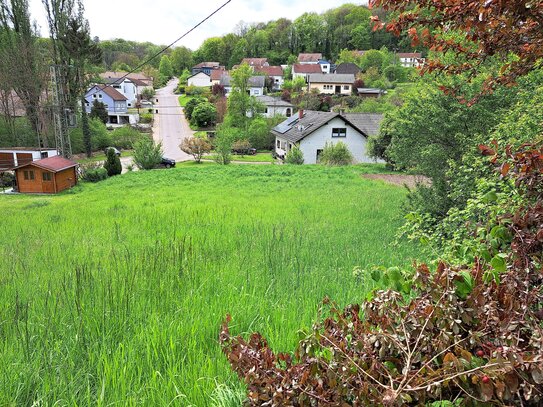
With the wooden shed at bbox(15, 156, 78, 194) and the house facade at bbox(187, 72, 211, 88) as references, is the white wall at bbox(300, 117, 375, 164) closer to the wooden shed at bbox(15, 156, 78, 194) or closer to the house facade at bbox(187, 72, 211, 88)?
the wooden shed at bbox(15, 156, 78, 194)

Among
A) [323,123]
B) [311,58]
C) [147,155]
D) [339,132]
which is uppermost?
[311,58]

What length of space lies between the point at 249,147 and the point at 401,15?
4165 centimetres

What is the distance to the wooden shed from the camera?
22.1 meters

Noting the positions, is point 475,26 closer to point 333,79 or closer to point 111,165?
point 111,165

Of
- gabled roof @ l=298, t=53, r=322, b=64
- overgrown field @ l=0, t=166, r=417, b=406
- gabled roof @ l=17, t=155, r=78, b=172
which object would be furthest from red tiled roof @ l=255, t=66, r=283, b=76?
overgrown field @ l=0, t=166, r=417, b=406

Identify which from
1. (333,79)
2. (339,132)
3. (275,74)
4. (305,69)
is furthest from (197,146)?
(305,69)

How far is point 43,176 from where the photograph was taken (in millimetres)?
22203

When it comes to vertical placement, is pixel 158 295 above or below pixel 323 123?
below

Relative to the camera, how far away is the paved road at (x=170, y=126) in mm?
42719

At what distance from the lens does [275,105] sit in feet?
182

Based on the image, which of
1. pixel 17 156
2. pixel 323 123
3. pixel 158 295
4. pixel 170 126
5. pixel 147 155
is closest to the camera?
pixel 158 295

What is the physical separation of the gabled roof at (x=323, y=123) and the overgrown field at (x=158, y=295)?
25735 millimetres

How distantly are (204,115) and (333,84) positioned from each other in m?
27.9

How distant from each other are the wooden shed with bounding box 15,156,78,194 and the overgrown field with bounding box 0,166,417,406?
47.5 ft
